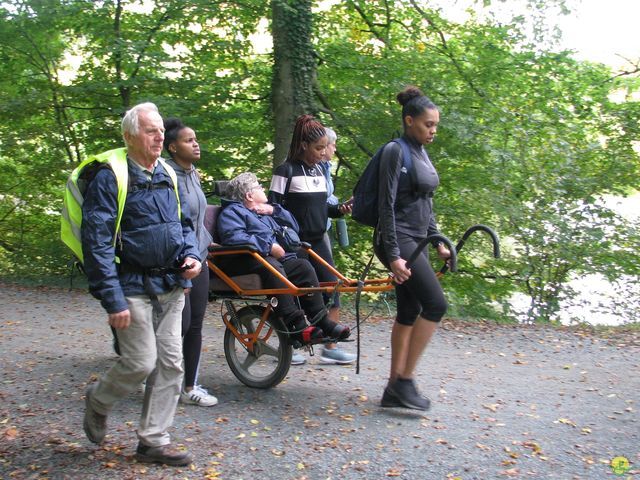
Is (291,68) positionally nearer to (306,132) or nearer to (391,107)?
(391,107)

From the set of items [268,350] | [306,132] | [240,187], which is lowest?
[268,350]

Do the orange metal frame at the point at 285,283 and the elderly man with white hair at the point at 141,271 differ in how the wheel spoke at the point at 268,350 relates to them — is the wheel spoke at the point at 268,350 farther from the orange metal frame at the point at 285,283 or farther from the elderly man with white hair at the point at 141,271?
the elderly man with white hair at the point at 141,271

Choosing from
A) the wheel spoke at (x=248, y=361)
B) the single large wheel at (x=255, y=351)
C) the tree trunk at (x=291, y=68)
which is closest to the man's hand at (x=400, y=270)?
the single large wheel at (x=255, y=351)

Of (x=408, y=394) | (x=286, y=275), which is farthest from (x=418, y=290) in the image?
(x=286, y=275)

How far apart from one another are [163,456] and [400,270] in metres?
1.86

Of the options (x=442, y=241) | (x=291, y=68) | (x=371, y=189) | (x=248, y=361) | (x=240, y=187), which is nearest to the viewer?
(x=442, y=241)

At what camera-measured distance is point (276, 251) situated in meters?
5.53

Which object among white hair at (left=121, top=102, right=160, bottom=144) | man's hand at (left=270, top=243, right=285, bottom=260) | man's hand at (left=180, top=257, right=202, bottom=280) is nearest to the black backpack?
man's hand at (left=270, top=243, right=285, bottom=260)

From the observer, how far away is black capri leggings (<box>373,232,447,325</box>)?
4969mm

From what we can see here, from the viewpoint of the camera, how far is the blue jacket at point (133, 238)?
378cm

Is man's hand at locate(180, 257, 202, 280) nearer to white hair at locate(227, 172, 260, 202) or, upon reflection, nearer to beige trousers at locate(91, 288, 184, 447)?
beige trousers at locate(91, 288, 184, 447)

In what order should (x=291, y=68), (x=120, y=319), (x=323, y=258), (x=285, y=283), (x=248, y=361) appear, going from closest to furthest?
(x=120, y=319) < (x=285, y=283) < (x=248, y=361) < (x=323, y=258) < (x=291, y=68)

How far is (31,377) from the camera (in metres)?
6.04

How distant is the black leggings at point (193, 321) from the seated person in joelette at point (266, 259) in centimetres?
42
